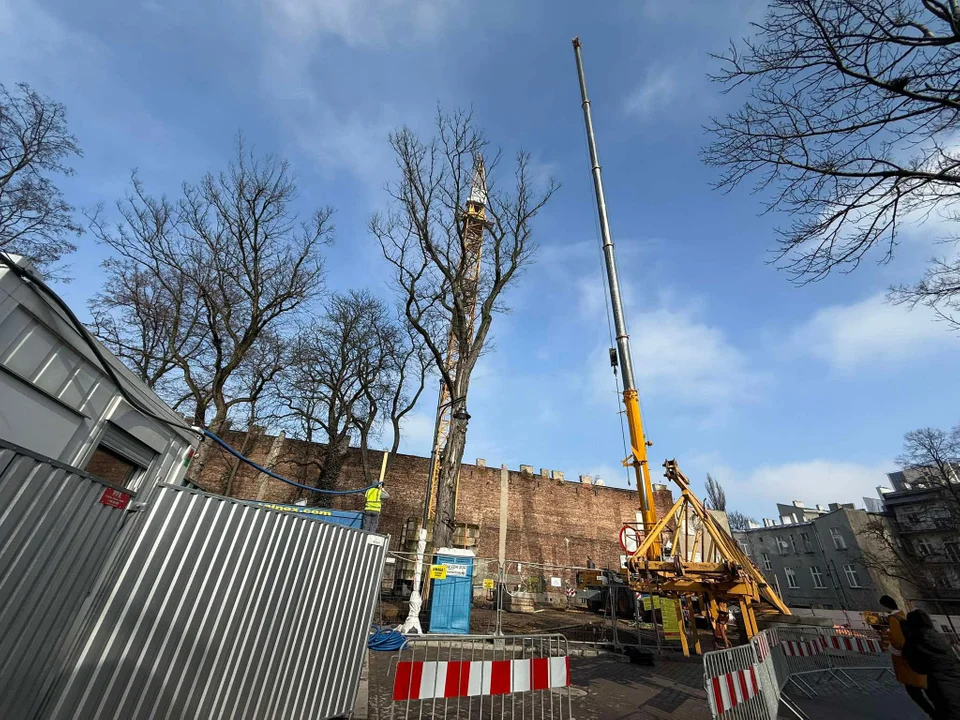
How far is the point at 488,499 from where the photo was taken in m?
27.8

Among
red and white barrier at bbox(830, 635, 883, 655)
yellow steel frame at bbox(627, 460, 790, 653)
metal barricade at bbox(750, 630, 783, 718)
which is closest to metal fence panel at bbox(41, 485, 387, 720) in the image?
metal barricade at bbox(750, 630, 783, 718)

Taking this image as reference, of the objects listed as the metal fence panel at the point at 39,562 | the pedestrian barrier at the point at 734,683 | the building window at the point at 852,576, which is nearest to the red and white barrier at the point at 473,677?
the pedestrian barrier at the point at 734,683

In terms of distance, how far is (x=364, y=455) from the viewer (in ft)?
74.6

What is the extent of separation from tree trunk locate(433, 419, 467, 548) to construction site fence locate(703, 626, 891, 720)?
7.34 m

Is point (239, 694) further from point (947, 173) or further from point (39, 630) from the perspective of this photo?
point (947, 173)

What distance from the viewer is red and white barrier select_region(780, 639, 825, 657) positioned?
841 centimetres

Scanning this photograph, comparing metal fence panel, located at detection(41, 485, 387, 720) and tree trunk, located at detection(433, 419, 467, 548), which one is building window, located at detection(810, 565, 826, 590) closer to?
tree trunk, located at detection(433, 419, 467, 548)

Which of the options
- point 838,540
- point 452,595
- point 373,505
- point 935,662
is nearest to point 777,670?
point 935,662

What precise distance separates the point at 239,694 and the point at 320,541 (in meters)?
1.35

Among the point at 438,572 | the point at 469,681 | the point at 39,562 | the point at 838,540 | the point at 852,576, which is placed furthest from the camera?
the point at 838,540

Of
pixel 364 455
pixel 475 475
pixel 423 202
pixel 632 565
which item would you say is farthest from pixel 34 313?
pixel 475 475

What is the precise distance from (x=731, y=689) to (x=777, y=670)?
413cm

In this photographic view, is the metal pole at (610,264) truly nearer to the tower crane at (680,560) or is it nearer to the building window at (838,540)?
the tower crane at (680,560)

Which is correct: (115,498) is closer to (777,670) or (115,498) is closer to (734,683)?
(734,683)
